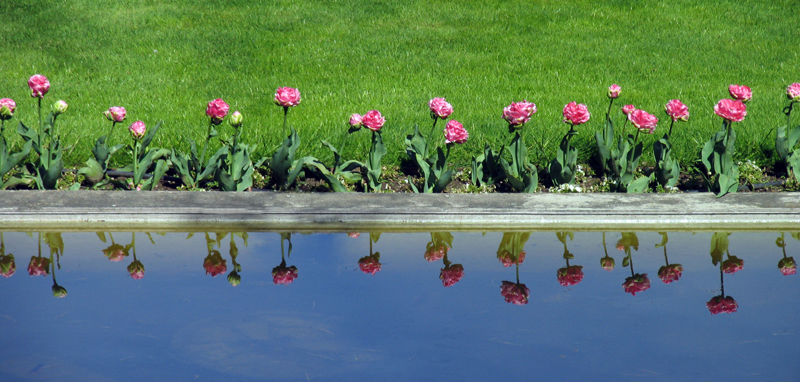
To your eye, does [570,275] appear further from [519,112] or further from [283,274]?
[283,274]

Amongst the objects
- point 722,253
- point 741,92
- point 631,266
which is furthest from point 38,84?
point 741,92

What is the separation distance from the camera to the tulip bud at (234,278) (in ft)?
9.27

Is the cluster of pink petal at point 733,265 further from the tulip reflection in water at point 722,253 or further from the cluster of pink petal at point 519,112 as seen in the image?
the cluster of pink petal at point 519,112

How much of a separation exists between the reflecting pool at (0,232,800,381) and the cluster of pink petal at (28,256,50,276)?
0.5 inches

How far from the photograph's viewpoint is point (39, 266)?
296 cm

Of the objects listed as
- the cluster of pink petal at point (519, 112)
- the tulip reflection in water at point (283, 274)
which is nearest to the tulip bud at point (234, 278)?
the tulip reflection in water at point (283, 274)

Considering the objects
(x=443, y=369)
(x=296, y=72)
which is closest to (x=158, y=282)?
(x=443, y=369)

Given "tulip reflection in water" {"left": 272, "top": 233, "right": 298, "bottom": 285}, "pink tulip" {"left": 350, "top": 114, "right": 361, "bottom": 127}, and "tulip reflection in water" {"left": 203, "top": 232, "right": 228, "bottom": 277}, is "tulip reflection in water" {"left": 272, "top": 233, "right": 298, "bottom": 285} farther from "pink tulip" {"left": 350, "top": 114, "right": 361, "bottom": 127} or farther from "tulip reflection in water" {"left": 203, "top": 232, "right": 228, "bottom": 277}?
"pink tulip" {"left": 350, "top": 114, "right": 361, "bottom": 127}

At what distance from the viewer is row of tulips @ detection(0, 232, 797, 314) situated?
2805mm

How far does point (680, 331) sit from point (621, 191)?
165cm

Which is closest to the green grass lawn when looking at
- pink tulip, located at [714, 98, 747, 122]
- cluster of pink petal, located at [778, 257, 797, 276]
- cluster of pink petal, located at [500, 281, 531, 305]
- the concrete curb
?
pink tulip, located at [714, 98, 747, 122]

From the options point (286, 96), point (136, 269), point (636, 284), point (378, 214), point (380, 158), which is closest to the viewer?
point (636, 284)

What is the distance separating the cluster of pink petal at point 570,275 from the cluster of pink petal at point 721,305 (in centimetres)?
51

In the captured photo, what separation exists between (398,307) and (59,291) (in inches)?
53.8
